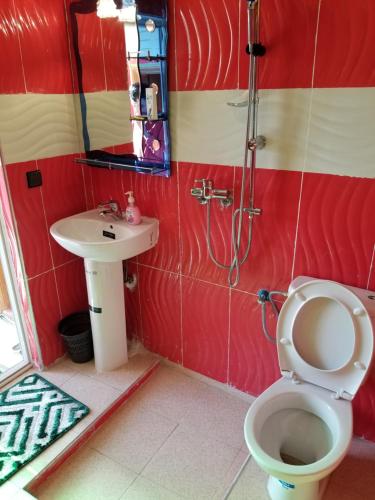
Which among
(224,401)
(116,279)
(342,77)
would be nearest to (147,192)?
(116,279)

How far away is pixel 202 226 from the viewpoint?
6.52 ft

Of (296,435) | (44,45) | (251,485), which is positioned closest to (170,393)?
(251,485)

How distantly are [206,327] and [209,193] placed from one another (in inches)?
30.6

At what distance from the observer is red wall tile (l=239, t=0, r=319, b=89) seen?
57.3 inches

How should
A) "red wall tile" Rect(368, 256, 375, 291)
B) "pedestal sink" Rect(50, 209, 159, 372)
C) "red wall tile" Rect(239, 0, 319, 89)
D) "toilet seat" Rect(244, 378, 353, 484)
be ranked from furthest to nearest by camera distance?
"pedestal sink" Rect(50, 209, 159, 372), "red wall tile" Rect(368, 256, 375, 291), "red wall tile" Rect(239, 0, 319, 89), "toilet seat" Rect(244, 378, 353, 484)

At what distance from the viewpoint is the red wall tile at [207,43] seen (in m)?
1.61

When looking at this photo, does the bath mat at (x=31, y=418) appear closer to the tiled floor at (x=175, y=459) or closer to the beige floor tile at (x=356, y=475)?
the tiled floor at (x=175, y=459)

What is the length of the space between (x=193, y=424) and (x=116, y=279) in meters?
0.88

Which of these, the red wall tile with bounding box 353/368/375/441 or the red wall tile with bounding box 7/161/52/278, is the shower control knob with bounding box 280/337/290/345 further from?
the red wall tile with bounding box 7/161/52/278

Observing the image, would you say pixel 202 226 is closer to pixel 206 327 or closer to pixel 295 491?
pixel 206 327

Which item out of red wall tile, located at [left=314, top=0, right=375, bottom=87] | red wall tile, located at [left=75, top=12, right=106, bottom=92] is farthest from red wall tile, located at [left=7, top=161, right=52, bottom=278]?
red wall tile, located at [left=314, top=0, right=375, bottom=87]

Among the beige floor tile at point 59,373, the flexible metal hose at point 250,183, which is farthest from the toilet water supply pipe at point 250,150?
the beige floor tile at point 59,373

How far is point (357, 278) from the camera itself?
1642 millimetres

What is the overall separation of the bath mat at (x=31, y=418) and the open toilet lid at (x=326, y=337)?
3.78 ft
